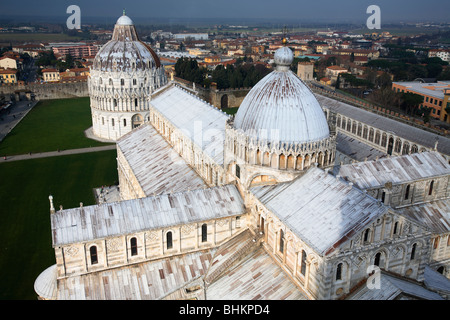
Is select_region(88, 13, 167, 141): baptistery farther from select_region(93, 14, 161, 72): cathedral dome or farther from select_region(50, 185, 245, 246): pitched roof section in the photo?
select_region(50, 185, 245, 246): pitched roof section

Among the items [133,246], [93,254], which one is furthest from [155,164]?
A: [93,254]

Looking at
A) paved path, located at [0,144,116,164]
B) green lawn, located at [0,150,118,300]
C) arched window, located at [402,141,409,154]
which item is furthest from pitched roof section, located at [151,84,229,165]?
arched window, located at [402,141,409,154]

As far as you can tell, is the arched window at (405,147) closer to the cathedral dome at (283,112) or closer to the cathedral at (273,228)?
the cathedral at (273,228)

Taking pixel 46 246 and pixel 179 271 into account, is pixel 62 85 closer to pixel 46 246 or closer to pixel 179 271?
pixel 46 246

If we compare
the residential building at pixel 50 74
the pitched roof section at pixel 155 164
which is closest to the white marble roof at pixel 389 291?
the pitched roof section at pixel 155 164

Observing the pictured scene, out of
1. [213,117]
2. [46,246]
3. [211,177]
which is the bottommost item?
[46,246]

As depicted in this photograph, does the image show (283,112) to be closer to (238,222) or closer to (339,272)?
(238,222)

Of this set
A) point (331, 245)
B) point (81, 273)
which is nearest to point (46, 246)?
point (81, 273)

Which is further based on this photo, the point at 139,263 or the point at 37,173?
the point at 37,173
